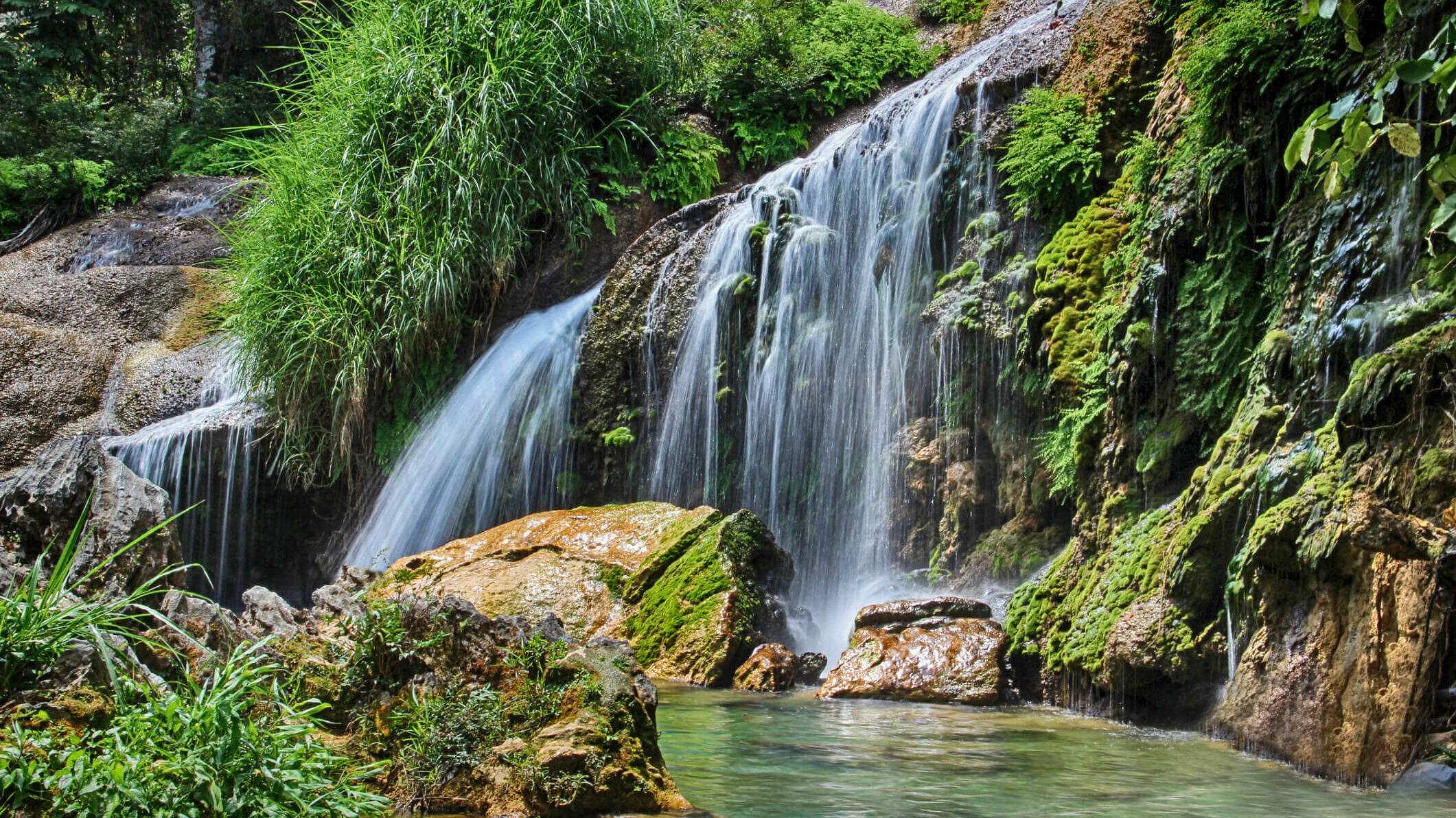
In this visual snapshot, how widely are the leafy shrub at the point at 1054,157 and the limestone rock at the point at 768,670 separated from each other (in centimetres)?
418

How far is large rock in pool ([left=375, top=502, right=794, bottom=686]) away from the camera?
759 centimetres

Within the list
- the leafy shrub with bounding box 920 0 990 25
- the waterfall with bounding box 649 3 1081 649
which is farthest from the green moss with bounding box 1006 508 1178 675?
the leafy shrub with bounding box 920 0 990 25

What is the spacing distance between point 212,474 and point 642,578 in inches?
264

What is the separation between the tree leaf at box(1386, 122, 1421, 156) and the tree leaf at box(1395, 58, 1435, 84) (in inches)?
7.8

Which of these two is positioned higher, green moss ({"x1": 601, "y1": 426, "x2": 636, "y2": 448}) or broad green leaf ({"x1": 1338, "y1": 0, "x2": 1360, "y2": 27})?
broad green leaf ({"x1": 1338, "y1": 0, "x2": 1360, "y2": 27})

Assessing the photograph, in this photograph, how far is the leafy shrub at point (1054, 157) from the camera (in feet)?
28.0

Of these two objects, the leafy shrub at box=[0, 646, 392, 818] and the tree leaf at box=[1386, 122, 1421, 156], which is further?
the tree leaf at box=[1386, 122, 1421, 156]

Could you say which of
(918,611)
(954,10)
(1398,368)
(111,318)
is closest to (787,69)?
(954,10)

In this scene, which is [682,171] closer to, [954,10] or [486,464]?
[486,464]

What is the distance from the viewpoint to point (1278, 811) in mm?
3779

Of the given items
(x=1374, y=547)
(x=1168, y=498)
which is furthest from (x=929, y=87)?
(x=1374, y=547)

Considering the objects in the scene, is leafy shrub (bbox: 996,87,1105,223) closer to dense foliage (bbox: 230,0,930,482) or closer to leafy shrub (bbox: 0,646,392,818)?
A: dense foliage (bbox: 230,0,930,482)

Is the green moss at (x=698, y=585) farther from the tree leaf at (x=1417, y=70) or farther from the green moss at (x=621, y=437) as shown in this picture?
the tree leaf at (x=1417, y=70)

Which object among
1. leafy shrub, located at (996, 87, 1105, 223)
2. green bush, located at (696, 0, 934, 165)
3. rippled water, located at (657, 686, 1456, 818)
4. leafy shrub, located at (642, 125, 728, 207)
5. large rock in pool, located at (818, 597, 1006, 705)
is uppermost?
green bush, located at (696, 0, 934, 165)
